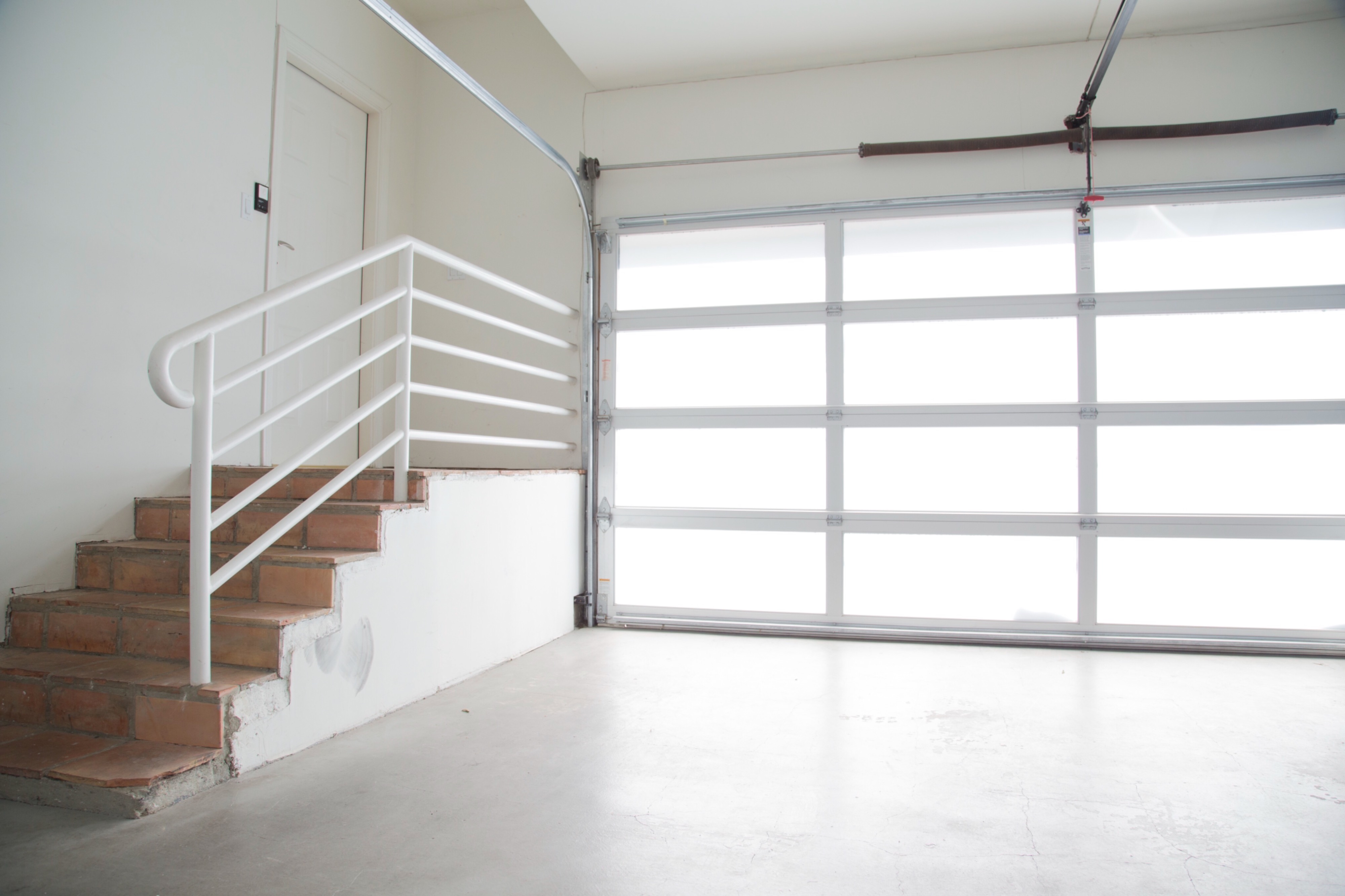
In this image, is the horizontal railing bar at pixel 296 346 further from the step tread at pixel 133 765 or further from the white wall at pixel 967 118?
the white wall at pixel 967 118

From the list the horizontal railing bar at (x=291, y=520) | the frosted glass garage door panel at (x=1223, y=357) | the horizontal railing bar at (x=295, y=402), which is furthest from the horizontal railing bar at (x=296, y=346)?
the frosted glass garage door panel at (x=1223, y=357)

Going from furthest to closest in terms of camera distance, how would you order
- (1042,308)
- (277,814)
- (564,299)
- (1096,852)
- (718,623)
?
(564,299), (718,623), (1042,308), (277,814), (1096,852)

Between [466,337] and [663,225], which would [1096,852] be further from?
[466,337]

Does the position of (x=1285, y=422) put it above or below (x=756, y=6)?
below

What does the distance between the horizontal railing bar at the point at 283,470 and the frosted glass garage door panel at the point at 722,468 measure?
1.88m

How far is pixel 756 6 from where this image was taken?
11.9 ft

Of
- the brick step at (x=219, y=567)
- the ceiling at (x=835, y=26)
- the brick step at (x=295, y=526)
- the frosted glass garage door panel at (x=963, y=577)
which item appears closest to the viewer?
the brick step at (x=219, y=567)

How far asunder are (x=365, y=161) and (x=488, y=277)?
1.85 m

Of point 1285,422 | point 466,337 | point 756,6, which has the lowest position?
point 1285,422

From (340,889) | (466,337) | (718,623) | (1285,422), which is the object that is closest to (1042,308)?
(1285,422)

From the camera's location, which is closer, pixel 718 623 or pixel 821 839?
pixel 821 839

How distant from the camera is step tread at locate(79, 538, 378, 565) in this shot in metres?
2.38

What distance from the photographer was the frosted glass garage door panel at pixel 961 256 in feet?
12.8

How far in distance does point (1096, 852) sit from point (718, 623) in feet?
8.46
